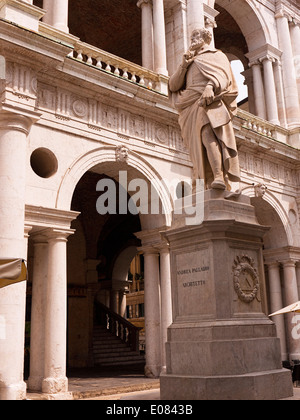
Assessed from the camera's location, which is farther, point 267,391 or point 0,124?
point 0,124

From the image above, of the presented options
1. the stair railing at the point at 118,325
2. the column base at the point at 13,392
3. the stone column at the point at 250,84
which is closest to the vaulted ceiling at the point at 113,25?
the stone column at the point at 250,84

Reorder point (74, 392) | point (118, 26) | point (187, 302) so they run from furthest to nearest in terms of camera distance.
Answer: point (118, 26)
point (74, 392)
point (187, 302)

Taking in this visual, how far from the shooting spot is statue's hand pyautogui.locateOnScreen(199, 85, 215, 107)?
704 centimetres

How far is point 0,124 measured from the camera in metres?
10.4

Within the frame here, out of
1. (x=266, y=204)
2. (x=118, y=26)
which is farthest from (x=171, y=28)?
(x=266, y=204)

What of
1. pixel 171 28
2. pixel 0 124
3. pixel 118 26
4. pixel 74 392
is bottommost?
pixel 74 392

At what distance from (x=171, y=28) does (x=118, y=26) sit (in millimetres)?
4923

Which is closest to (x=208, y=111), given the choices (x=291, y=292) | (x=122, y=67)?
(x=122, y=67)

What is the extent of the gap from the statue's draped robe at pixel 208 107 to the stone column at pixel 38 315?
5031mm

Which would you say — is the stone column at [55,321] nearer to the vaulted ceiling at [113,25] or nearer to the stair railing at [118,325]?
the stair railing at [118,325]

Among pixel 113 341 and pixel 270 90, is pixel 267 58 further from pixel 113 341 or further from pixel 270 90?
pixel 113 341

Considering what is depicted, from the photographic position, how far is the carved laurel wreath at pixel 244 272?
6582 millimetres

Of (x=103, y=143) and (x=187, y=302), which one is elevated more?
(x=103, y=143)
